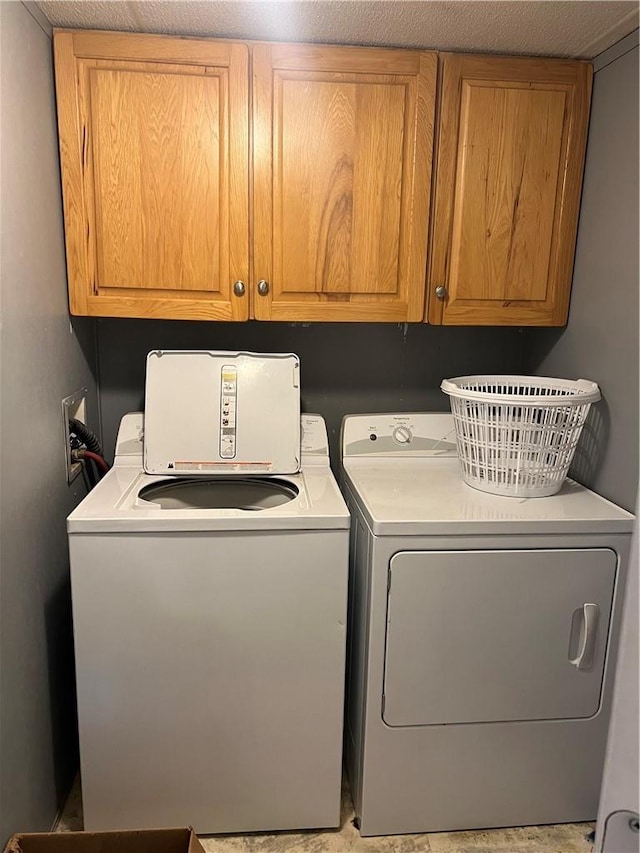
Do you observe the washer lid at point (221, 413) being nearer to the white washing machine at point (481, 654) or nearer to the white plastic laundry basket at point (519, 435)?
the white washing machine at point (481, 654)

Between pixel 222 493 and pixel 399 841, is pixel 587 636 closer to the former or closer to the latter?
pixel 399 841

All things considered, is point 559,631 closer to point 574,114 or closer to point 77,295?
point 574,114

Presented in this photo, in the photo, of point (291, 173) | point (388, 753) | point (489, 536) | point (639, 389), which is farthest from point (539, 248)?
point (388, 753)

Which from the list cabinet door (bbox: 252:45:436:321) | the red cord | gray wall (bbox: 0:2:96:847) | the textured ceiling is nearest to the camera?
gray wall (bbox: 0:2:96:847)

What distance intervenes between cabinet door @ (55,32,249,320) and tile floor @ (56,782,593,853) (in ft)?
4.89

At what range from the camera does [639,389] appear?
1592 mm

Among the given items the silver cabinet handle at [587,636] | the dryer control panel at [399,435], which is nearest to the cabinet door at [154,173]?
the dryer control panel at [399,435]

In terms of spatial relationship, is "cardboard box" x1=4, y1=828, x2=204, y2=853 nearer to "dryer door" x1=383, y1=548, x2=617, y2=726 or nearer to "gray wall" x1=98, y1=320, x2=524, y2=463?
"dryer door" x1=383, y1=548, x2=617, y2=726

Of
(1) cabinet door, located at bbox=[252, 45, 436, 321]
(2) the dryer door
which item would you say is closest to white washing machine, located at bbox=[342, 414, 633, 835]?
(2) the dryer door

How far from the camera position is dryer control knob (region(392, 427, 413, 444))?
2.09 meters

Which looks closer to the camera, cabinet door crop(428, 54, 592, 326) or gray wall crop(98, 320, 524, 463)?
cabinet door crop(428, 54, 592, 326)

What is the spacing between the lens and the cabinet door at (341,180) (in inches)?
66.9

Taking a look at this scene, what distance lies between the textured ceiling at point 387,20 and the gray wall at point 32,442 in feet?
0.82

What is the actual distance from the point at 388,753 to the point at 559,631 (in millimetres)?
576
